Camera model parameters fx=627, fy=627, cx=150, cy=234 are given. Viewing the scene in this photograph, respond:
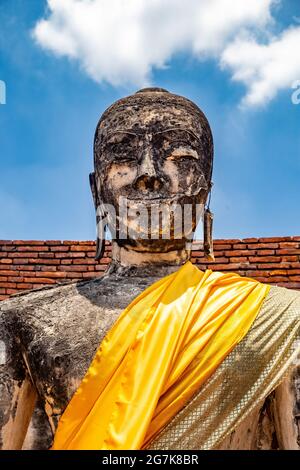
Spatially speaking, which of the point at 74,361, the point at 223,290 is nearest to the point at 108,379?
the point at 74,361

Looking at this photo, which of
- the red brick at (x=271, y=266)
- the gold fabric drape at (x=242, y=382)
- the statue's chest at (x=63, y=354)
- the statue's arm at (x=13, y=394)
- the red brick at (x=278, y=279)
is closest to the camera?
the gold fabric drape at (x=242, y=382)

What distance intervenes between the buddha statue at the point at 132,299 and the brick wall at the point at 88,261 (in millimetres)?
4913

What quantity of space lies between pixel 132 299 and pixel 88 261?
19.0 ft

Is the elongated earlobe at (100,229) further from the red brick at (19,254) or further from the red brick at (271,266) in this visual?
the red brick at (19,254)

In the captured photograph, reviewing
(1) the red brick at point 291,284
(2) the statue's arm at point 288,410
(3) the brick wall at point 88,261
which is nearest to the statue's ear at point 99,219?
(2) the statue's arm at point 288,410

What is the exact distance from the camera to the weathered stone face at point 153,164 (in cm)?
332

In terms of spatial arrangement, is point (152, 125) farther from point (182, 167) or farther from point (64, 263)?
point (64, 263)

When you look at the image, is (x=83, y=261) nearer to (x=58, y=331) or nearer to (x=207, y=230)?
(x=207, y=230)

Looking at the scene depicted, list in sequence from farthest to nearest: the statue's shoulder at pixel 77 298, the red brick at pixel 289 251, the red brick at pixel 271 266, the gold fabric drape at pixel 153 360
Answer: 1. the red brick at pixel 289 251
2. the red brick at pixel 271 266
3. the statue's shoulder at pixel 77 298
4. the gold fabric drape at pixel 153 360

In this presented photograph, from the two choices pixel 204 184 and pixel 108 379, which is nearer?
pixel 108 379

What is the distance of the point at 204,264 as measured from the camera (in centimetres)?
877

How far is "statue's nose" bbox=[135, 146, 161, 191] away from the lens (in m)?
3.28

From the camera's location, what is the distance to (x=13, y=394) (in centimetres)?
320

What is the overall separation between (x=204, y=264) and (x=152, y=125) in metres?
5.50
